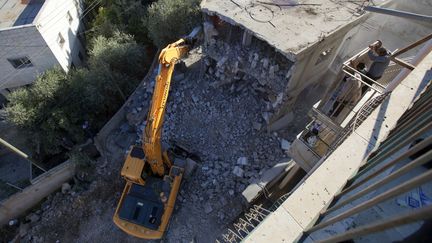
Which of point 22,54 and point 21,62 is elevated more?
point 22,54

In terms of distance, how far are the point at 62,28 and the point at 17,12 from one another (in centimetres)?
221

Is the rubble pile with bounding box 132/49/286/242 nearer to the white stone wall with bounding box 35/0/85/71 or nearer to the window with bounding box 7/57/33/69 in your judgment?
the white stone wall with bounding box 35/0/85/71

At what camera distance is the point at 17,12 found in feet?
46.5

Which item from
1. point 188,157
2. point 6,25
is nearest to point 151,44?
point 6,25

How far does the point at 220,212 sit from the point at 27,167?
37.4ft

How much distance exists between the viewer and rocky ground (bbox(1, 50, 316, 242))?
10.9 meters

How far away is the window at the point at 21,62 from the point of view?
13.9 m

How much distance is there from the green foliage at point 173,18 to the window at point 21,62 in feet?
23.0

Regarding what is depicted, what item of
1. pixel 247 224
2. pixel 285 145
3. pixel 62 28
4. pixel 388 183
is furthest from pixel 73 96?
pixel 388 183

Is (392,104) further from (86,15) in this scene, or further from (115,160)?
(86,15)

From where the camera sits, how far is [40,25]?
12.9 m

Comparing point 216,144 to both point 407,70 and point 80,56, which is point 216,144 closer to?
point 407,70

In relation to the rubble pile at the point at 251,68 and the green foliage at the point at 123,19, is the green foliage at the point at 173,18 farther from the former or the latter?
the rubble pile at the point at 251,68

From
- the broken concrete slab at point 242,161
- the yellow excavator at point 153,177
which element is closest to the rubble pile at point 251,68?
the yellow excavator at point 153,177
